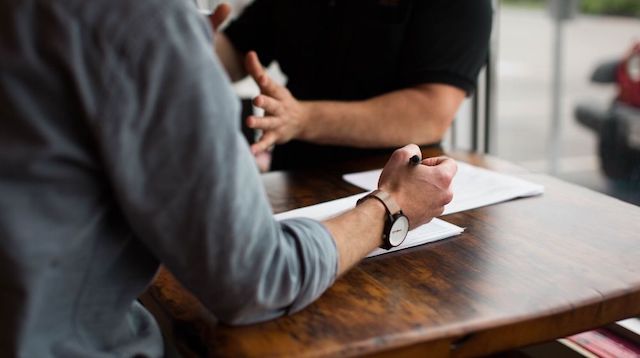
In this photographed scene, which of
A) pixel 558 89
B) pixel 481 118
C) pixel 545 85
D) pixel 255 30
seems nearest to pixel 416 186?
pixel 255 30

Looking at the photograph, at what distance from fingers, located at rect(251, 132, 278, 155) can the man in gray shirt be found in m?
0.54

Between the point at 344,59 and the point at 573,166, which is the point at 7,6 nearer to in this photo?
the point at 344,59

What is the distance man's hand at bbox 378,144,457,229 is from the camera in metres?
1.00

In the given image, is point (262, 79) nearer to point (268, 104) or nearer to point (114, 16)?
point (268, 104)

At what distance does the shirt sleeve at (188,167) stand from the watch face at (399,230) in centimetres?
22

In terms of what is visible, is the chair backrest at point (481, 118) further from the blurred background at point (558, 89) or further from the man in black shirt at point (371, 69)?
the man in black shirt at point (371, 69)

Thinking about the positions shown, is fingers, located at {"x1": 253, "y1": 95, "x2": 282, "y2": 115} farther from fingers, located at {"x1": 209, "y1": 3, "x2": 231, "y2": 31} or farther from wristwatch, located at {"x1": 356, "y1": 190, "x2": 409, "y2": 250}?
wristwatch, located at {"x1": 356, "y1": 190, "x2": 409, "y2": 250}

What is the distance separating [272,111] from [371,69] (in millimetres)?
425

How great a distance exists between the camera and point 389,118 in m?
1.61

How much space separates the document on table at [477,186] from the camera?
1.26 m

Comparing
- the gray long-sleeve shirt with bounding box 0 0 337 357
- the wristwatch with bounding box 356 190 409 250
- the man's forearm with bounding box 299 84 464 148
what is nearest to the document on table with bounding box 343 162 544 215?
the man's forearm with bounding box 299 84 464 148

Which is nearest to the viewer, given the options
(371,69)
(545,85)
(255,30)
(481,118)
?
(371,69)

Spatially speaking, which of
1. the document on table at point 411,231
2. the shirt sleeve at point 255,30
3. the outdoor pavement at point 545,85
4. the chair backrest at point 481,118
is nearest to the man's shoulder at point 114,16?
the document on table at point 411,231

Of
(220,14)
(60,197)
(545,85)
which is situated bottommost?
(545,85)
